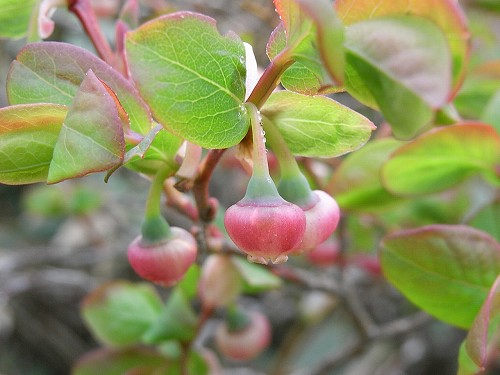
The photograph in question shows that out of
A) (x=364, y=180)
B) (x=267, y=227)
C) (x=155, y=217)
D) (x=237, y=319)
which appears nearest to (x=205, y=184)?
(x=155, y=217)

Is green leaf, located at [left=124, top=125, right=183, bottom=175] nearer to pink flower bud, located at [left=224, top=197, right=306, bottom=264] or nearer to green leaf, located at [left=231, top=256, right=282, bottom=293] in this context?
pink flower bud, located at [left=224, top=197, right=306, bottom=264]

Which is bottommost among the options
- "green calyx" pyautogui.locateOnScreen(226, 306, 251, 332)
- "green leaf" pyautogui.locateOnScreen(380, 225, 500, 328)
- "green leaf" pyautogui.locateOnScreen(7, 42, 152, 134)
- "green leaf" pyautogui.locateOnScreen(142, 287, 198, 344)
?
"green calyx" pyautogui.locateOnScreen(226, 306, 251, 332)

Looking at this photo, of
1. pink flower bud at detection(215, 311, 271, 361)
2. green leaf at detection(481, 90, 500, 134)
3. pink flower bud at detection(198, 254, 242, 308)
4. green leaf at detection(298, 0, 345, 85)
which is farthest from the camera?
pink flower bud at detection(215, 311, 271, 361)

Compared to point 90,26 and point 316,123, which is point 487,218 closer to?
point 316,123

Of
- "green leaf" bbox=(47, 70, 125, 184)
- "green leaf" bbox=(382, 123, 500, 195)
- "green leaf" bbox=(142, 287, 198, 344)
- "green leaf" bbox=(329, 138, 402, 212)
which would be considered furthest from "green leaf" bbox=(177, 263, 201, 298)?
"green leaf" bbox=(47, 70, 125, 184)

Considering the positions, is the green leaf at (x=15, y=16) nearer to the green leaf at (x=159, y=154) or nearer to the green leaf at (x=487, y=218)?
the green leaf at (x=159, y=154)

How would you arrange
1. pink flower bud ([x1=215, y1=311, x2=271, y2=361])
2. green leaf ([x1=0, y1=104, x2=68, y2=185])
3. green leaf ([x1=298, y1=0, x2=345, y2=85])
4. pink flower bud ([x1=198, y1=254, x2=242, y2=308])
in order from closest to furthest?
green leaf ([x1=298, y1=0, x2=345, y2=85]) → green leaf ([x1=0, y1=104, x2=68, y2=185]) → pink flower bud ([x1=198, y1=254, x2=242, y2=308]) → pink flower bud ([x1=215, y1=311, x2=271, y2=361])

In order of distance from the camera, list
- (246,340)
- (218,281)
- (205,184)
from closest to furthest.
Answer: (205,184) → (218,281) → (246,340)
